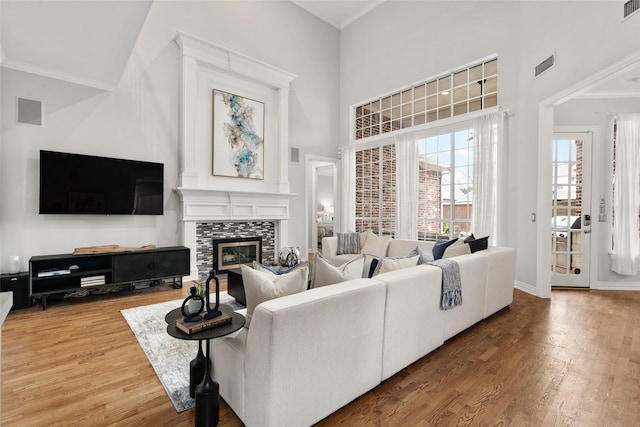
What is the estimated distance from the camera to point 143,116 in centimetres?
467

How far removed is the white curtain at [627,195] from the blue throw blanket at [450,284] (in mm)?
3549

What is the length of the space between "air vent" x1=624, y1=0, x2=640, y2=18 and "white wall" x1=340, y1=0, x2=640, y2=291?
61mm

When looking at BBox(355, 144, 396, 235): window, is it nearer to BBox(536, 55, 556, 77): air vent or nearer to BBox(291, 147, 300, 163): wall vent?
BBox(291, 147, 300, 163): wall vent

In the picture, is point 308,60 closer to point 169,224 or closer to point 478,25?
point 478,25

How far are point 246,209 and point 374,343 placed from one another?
415 centimetres

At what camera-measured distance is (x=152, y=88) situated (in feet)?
15.6

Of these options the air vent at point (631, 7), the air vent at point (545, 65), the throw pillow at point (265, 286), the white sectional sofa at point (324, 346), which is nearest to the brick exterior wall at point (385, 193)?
the air vent at point (545, 65)

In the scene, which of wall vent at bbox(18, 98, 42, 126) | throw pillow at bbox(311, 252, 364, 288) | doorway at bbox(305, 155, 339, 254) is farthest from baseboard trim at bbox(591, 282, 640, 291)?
wall vent at bbox(18, 98, 42, 126)

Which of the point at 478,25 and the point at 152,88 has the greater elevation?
the point at 478,25

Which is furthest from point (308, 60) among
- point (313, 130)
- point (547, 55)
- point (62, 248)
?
point (62, 248)

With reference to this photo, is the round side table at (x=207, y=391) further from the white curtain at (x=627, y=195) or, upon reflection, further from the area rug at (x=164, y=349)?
the white curtain at (x=627, y=195)

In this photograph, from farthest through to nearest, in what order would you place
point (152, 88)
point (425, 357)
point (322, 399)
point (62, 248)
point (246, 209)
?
point (246, 209)
point (152, 88)
point (62, 248)
point (425, 357)
point (322, 399)

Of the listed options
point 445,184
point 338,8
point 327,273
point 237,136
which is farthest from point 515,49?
point 327,273

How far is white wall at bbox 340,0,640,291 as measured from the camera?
3334mm
